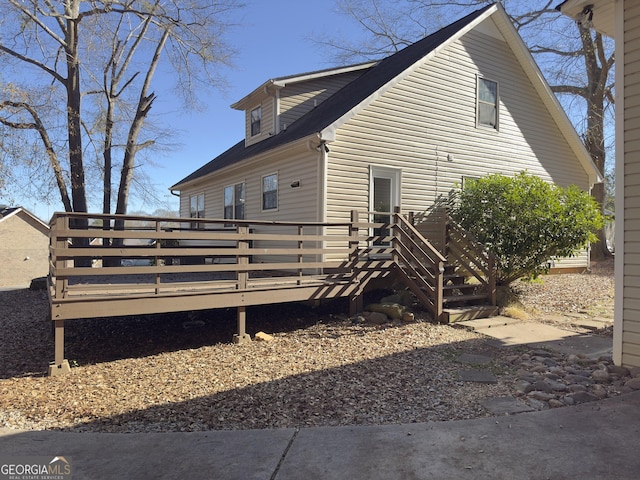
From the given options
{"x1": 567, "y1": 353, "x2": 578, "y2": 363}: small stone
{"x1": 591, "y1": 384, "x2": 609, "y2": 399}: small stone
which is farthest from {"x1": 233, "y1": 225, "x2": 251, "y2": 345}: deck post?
{"x1": 591, "y1": 384, "x2": 609, "y2": 399}: small stone

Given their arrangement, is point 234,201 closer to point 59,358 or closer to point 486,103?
point 486,103

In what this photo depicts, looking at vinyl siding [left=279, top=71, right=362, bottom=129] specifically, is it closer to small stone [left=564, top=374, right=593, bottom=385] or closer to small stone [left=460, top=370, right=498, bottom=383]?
small stone [left=460, top=370, right=498, bottom=383]

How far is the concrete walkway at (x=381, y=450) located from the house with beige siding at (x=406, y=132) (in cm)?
604

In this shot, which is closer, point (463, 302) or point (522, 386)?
point (522, 386)

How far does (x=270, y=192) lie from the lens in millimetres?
11219

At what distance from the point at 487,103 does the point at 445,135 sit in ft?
6.33

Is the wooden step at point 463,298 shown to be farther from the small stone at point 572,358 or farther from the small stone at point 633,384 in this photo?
the small stone at point 633,384

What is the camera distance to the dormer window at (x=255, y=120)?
13.3 metres

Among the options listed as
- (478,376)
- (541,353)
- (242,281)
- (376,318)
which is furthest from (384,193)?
(478,376)

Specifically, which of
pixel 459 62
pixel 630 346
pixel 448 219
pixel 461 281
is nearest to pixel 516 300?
pixel 461 281

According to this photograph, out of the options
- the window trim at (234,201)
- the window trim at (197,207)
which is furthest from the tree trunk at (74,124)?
the window trim at (234,201)

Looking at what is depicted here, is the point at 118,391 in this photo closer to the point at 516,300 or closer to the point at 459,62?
the point at 516,300

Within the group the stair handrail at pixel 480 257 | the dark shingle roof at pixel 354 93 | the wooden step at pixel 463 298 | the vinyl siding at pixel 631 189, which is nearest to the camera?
the vinyl siding at pixel 631 189

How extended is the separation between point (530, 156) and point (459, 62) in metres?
3.56
